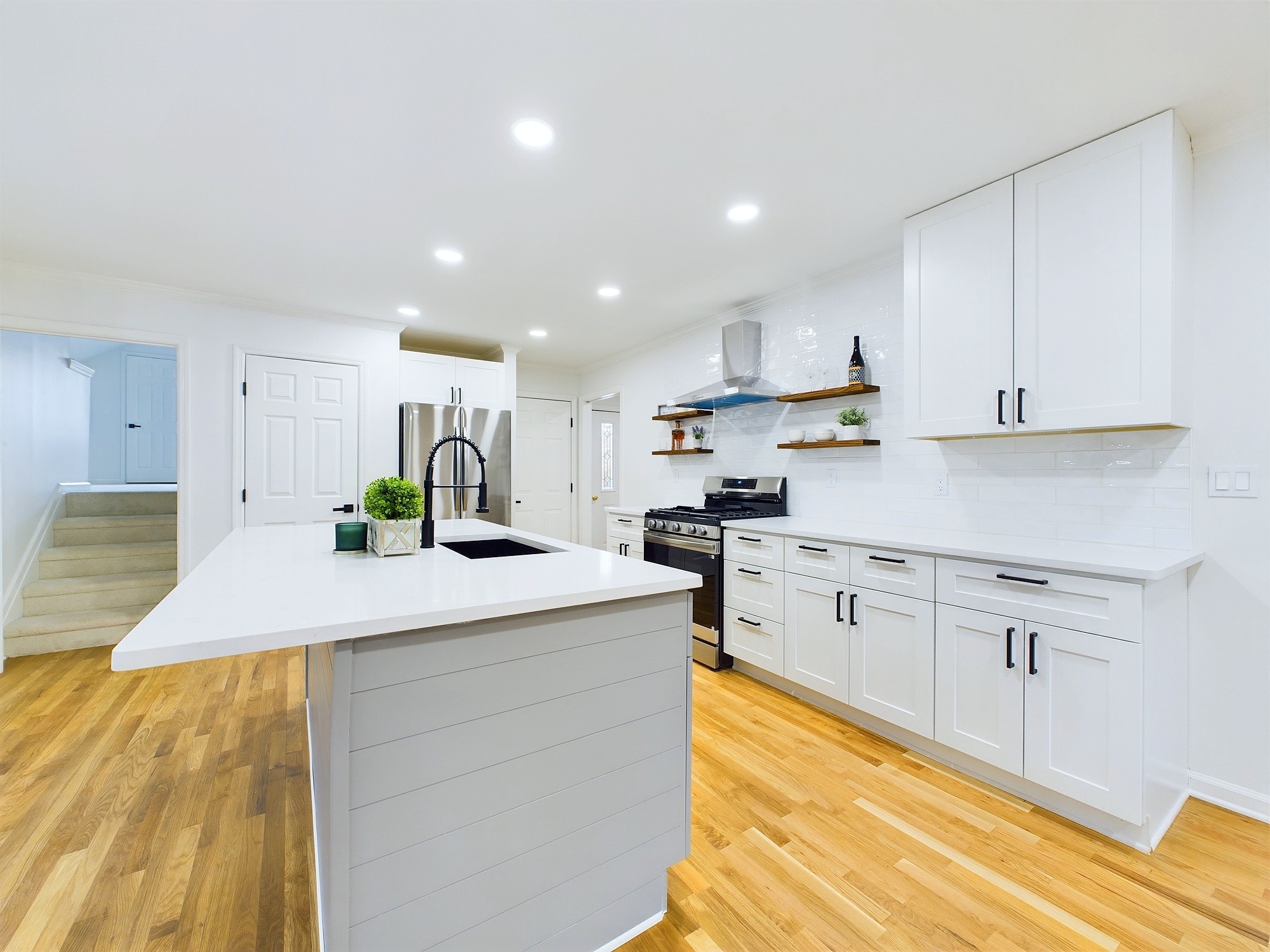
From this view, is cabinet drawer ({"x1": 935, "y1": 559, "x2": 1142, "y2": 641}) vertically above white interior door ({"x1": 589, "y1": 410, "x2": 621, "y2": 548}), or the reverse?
white interior door ({"x1": 589, "y1": 410, "x2": 621, "y2": 548})

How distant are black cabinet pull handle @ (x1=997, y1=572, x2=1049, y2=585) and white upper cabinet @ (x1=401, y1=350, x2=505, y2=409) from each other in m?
4.25

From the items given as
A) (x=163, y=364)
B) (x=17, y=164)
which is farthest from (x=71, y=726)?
(x=163, y=364)

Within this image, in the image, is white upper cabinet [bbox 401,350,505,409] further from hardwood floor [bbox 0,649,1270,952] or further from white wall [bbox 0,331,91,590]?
hardwood floor [bbox 0,649,1270,952]

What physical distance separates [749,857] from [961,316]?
2.34 meters

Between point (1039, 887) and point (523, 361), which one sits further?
point (523, 361)

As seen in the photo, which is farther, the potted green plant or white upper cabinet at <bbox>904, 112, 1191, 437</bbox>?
white upper cabinet at <bbox>904, 112, 1191, 437</bbox>

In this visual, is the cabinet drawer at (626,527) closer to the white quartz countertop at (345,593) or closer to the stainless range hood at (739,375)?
the stainless range hood at (739,375)

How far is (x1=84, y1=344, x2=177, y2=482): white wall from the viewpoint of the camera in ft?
20.4

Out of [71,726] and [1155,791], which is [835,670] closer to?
[1155,791]

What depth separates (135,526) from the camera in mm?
4777

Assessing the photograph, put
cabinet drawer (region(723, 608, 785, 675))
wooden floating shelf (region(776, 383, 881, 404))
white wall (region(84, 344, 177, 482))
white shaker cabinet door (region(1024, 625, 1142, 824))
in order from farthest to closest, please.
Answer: white wall (region(84, 344, 177, 482)) < wooden floating shelf (region(776, 383, 881, 404)) < cabinet drawer (region(723, 608, 785, 675)) < white shaker cabinet door (region(1024, 625, 1142, 824))

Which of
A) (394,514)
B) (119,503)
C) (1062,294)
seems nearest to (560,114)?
(394,514)

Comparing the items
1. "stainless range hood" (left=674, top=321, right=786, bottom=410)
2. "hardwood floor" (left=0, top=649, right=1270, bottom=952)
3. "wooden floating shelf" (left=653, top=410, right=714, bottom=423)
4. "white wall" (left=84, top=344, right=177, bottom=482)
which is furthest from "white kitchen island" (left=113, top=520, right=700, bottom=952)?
"white wall" (left=84, top=344, right=177, bottom=482)

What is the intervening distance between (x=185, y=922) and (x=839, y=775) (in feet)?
7.11
